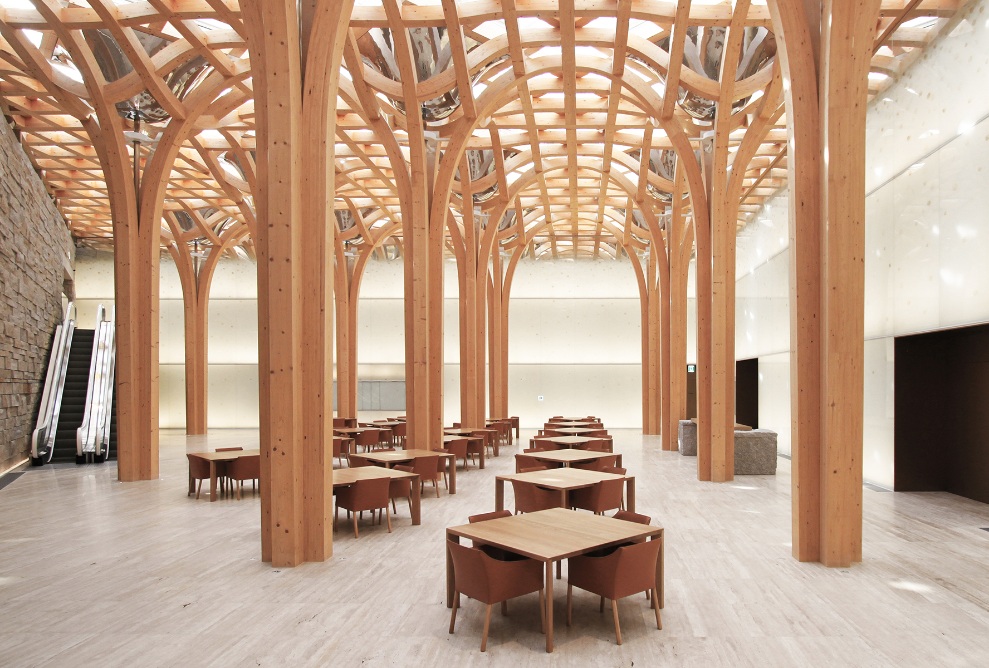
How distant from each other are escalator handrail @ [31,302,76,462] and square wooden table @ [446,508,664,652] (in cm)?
1536

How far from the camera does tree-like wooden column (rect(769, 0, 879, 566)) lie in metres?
8.02

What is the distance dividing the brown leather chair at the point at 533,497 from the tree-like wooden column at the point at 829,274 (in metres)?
2.80

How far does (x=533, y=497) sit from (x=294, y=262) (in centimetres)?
407

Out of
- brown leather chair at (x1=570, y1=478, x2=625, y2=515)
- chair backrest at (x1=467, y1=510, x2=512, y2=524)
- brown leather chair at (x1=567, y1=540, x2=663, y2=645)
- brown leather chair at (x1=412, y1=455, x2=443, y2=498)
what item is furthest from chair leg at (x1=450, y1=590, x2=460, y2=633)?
brown leather chair at (x1=412, y1=455, x2=443, y2=498)

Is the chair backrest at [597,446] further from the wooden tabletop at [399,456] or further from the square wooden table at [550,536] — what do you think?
the square wooden table at [550,536]

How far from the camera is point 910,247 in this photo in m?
12.5

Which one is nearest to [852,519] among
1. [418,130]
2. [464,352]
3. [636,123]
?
[418,130]

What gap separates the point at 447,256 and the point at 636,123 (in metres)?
17.8

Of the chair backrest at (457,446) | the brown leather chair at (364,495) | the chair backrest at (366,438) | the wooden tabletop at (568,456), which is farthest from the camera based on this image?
the chair backrest at (366,438)

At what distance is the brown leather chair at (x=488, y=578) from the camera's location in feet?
18.7

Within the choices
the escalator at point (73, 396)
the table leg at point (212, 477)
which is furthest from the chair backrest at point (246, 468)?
the escalator at point (73, 396)

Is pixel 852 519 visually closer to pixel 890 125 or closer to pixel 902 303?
pixel 902 303

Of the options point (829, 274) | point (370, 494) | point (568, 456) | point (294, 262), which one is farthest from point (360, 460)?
point (829, 274)

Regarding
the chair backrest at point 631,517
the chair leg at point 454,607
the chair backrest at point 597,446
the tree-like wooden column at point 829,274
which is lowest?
Answer: the chair leg at point 454,607
